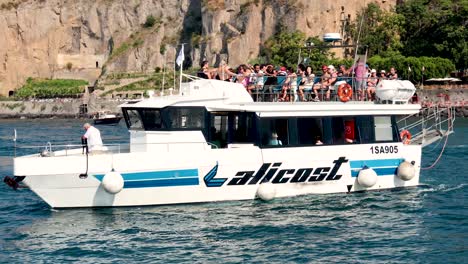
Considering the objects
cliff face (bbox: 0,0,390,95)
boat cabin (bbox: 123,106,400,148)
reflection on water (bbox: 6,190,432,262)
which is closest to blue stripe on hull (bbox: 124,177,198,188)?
reflection on water (bbox: 6,190,432,262)

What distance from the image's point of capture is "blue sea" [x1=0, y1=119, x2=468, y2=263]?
18250mm

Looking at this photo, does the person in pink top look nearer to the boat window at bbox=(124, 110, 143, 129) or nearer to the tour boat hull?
the tour boat hull

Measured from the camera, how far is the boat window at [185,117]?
2280 cm

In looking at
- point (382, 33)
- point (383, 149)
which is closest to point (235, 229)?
point (383, 149)

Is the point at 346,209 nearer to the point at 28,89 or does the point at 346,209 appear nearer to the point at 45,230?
the point at 45,230

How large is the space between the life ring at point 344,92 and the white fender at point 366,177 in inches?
82.9

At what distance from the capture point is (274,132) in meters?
23.6

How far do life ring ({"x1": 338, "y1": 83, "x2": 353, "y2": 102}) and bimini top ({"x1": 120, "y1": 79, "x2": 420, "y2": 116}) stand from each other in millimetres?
239

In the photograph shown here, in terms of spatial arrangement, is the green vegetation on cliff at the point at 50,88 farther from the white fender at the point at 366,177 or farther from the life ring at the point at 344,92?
the white fender at the point at 366,177

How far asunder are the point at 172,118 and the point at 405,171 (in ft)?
23.3

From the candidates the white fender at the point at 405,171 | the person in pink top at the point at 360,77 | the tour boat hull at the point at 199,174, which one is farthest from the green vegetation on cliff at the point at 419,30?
the tour boat hull at the point at 199,174

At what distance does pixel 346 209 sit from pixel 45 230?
25.4ft

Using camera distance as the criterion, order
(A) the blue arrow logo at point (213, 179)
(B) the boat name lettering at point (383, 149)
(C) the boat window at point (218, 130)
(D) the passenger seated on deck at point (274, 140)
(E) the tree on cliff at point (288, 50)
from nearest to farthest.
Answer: (A) the blue arrow logo at point (213, 179) → (C) the boat window at point (218, 130) → (D) the passenger seated on deck at point (274, 140) → (B) the boat name lettering at point (383, 149) → (E) the tree on cliff at point (288, 50)

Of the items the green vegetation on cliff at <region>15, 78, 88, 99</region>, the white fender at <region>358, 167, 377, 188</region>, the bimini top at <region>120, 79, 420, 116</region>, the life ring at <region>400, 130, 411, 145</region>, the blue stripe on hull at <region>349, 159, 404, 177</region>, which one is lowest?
the white fender at <region>358, 167, 377, 188</region>
